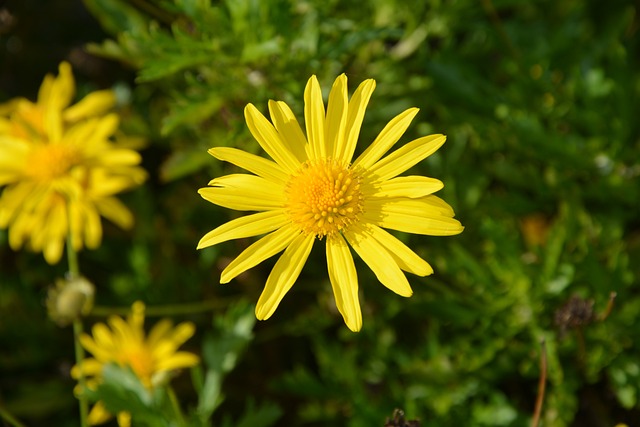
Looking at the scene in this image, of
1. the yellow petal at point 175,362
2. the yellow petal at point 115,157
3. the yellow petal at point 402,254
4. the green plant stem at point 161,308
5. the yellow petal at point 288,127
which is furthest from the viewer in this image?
the green plant stem at point 161,308

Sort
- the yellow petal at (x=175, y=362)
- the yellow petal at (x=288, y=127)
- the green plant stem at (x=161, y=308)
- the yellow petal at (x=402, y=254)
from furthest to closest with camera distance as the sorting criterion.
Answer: the green plant stem at (x=161, y=308) → the yellow petal at (x=175, y=362) → the yellow petal at (x=288, y=127) → the yellow petal at (x=402, y=254)

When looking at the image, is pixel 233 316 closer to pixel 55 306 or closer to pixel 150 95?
pixel 55 306

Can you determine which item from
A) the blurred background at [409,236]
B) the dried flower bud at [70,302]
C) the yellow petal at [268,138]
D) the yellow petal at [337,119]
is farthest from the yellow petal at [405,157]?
the dried flower bud at [70,302]

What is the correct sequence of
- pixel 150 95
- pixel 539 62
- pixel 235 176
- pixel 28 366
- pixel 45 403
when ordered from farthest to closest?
pixel 150 95 → pixel 28 366 → pixel 45 403 → pixel 539 62 → pixel 235 176

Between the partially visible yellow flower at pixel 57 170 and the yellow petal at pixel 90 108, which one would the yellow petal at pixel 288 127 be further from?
the yellow petal at pixel 90 108

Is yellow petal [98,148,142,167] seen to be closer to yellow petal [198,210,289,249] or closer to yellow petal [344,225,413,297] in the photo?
yellow petal [198,210,289,249]

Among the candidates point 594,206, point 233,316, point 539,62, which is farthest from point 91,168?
point 594,206

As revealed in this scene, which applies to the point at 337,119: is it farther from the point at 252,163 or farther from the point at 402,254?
the point at 402,254
